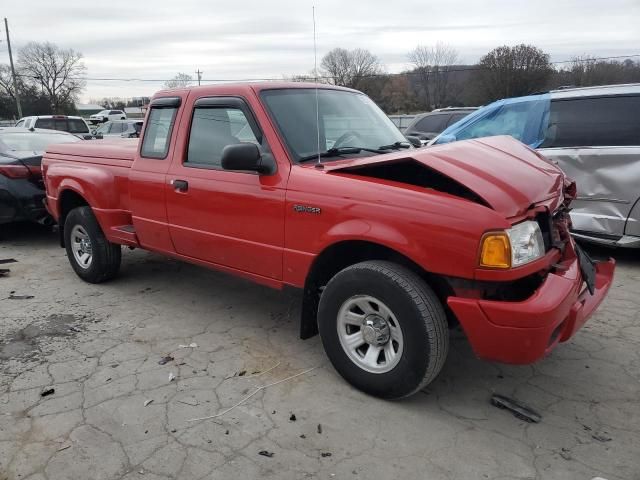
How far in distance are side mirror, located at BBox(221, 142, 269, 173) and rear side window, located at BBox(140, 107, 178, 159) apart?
1223mm

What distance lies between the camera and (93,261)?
17.4 ft

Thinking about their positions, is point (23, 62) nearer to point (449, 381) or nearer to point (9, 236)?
point (9, 236)

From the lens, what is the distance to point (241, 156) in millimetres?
3326

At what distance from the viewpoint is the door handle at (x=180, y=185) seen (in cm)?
411

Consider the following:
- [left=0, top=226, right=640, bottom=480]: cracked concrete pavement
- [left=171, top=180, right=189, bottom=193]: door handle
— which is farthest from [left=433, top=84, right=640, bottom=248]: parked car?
[left=171, top=180, right=189, bottom=193]: door handle

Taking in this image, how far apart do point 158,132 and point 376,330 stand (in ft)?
8.80

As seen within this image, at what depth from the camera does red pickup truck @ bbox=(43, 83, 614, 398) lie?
2756 mm

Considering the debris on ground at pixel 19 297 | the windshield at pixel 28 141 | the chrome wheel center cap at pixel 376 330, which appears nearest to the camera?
the chrome wheel center cap at pixel 376 330

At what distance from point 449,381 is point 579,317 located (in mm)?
930

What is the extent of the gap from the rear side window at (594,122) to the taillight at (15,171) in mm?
6605

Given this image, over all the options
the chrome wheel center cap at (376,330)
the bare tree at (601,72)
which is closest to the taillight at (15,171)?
the chrome wheel center cap at (376,330)

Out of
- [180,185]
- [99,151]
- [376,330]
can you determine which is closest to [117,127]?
[99,151]

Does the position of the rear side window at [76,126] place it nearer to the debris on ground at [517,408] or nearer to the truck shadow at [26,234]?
the truck shadow at [26,234]

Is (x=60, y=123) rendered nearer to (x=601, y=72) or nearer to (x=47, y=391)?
(x=47, y=391)
